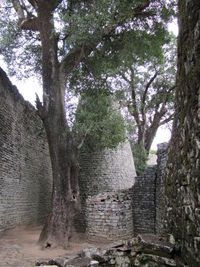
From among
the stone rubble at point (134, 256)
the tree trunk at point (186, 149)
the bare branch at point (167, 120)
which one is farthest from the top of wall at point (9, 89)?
the bare branch at point (167, 120)

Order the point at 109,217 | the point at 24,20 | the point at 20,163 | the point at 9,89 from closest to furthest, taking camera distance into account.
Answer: the point at 24,20
the point at 109,217
the point at 9,89
the point at 20,163

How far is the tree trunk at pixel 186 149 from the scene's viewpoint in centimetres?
214

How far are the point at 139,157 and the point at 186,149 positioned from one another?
49.5 feet

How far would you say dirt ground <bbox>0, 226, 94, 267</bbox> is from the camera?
6740 mm

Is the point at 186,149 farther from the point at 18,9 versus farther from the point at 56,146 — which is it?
the point at 18,9

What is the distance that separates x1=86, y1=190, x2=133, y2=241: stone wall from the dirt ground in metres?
0.57

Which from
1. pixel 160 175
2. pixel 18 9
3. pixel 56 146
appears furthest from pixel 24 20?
pixel 160 175

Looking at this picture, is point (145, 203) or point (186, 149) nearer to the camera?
point (186, 149)

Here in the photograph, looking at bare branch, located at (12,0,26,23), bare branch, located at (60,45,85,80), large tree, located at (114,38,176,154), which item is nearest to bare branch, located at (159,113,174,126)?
large tree, located at (114,38,176,154)

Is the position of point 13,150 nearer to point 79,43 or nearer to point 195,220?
point 79,43

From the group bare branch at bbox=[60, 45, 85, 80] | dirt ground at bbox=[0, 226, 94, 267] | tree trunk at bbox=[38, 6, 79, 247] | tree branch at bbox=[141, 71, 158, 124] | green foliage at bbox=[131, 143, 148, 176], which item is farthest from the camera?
tree branch at bbox=[141, 71, 158, 124]

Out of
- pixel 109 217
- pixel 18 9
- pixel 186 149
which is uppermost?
pixel 18 9

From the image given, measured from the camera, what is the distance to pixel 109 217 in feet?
32.9

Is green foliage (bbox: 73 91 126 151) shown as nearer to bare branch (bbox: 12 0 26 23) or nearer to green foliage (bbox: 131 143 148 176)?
bare branch (bbox: 12 0 26 23)
